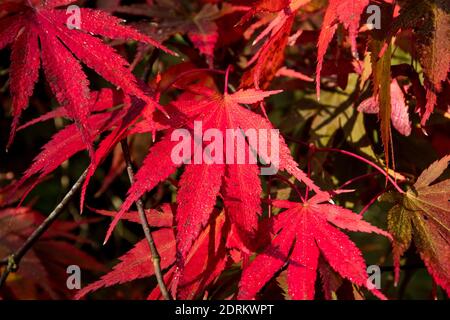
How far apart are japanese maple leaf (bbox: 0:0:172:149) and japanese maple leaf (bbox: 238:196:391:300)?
0.73ft

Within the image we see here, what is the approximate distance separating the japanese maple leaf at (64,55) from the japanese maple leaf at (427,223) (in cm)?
33

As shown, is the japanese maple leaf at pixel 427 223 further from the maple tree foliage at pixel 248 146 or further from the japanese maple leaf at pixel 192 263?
the japanese maple leaf at pixel 192 263

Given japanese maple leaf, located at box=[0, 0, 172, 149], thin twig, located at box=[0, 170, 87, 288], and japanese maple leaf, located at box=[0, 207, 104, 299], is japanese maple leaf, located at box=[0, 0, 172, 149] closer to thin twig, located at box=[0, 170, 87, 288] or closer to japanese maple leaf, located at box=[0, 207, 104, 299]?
thin twig, located at box=[0, 170, 87, 288]

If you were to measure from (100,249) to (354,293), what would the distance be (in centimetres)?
114

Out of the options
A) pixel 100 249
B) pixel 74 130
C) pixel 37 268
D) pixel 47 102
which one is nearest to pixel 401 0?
pixel 74 130

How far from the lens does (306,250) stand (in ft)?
2.22

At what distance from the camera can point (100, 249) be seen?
175 centimetres

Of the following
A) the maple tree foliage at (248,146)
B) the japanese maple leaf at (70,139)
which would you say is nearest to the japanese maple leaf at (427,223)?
the maple tree foliage at (248,146)

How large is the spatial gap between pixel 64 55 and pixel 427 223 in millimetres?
469

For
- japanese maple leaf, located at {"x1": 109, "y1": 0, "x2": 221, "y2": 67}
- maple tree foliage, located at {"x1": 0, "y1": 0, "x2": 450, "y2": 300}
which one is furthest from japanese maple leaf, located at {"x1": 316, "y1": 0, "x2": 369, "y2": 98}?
japanese maple leaf, located at {"x1": 109, "y1": 0, "x2": 221, "y2": 67}

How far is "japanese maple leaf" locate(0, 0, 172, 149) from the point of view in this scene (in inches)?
24.3

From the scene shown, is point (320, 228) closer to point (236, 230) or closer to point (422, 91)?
point (236, 230)

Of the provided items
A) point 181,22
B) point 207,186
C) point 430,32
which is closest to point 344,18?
point 430,32

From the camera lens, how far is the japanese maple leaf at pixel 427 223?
67 cm
